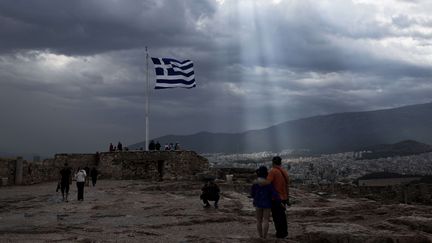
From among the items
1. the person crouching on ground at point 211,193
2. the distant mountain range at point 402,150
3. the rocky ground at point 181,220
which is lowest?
the rocky ground at point 181,220

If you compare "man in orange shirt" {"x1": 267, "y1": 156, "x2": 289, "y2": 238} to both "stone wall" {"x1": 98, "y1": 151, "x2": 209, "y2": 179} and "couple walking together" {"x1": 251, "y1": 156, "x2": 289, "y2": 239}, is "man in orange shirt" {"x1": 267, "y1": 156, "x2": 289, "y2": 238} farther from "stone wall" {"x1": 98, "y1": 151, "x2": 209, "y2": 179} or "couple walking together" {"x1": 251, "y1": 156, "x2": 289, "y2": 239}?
"stone wall" {"x1": 98, "y1": 151, "x2": 209, "y2": 179}

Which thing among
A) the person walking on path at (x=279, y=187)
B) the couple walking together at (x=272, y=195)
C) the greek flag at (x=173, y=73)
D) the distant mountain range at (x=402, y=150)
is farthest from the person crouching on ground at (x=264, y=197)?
the distant mountain range at (x=402, y=150)

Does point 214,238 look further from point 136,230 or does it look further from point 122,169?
point 122,169

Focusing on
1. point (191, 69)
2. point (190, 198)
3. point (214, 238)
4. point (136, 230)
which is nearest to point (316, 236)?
point (214, 238)

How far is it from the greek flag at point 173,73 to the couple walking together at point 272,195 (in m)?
23.0

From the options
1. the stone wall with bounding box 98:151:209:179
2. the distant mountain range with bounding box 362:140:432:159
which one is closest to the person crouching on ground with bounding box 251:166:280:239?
the stone wall with bounding box 98:151:209:179

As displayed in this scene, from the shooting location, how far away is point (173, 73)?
33.3 meters

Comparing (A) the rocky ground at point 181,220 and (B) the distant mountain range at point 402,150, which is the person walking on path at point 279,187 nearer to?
(A) the rocky ground at point 181,220

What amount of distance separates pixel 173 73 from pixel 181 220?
65.1ft

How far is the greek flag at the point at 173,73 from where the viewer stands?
3300cm

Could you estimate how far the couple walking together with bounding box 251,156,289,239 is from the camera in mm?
10477

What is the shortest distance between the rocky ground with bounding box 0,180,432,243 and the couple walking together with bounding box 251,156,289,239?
361mm

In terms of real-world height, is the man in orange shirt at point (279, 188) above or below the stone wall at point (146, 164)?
below

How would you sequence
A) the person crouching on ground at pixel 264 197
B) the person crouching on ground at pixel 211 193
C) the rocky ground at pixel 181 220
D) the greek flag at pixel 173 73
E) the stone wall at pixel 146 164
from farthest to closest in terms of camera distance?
the stone wall at pixel 146 164 < the greek flag at pixel 173 73 < the person crouching on ground at pixel 211 193 < the rocky ground at pixel 181 220 < the person crouching on ground at pixel 264 197
